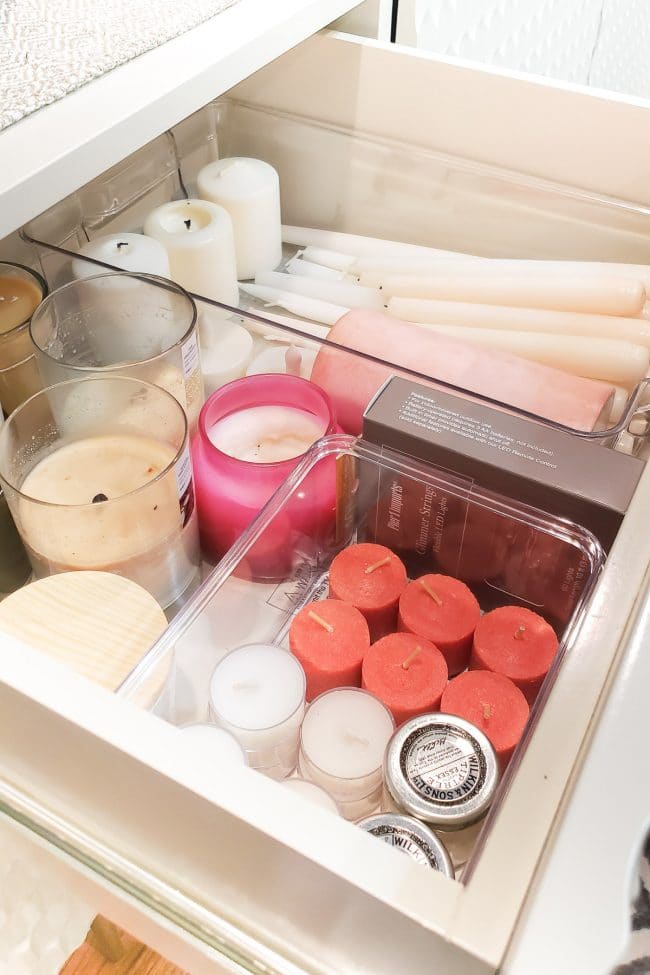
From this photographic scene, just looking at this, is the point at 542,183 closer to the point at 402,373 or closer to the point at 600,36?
the point at 402,373

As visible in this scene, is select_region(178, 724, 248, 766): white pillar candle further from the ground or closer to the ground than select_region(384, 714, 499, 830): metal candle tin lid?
closer to the ground

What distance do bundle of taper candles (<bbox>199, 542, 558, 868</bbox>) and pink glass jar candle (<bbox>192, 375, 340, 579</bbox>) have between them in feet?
0.15

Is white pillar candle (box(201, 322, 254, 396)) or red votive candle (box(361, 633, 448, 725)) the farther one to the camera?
white pillar candle (box(201, 322, 254, 396))

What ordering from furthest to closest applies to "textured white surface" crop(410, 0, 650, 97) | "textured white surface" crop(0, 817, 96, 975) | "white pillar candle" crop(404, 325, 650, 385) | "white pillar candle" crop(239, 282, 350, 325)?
Result: "textured white surface" crop(410, 0, 650, 97)
"white pillar candle" crop(239, 282, 350, 325)
"white pillar candle" crop(404, 325, 650, 385)
"textured white surface" crop(0, 817, 96, 975)

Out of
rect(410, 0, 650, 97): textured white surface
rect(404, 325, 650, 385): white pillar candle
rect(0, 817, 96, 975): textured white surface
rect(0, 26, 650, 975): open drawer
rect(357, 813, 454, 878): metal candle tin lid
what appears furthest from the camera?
rect(410, 0, 650, 97): textured white surface

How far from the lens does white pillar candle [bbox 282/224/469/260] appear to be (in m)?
0.82

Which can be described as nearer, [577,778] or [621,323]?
[577,778]

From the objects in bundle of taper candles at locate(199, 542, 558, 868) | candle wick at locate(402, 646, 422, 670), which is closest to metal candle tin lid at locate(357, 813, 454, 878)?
bundle of taper candles at locate(199, 542, 558, 868)

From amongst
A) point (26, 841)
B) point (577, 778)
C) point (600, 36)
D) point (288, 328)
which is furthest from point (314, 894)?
point (600, 36)

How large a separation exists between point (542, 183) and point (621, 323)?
0.17 m

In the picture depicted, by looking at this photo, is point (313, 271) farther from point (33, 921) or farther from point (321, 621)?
point (33, 921)

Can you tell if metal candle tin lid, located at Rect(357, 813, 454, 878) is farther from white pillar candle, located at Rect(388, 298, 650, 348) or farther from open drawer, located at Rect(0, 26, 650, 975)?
white pillar candle, located at Rect(388, 298, 650, 348)

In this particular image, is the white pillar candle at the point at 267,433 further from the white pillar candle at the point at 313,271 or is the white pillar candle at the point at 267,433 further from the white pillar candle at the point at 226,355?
the white pillar candle at the point at 313,271

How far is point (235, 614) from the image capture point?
591mm
